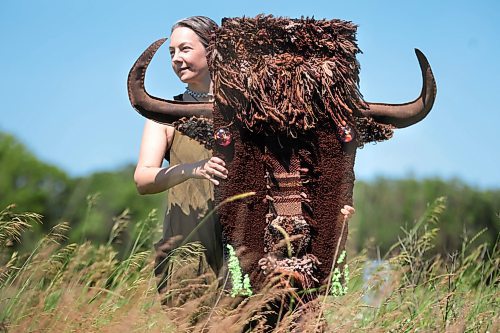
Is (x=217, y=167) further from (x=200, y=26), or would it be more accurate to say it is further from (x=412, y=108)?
(x=412, y=108)

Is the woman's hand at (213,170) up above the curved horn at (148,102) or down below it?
below

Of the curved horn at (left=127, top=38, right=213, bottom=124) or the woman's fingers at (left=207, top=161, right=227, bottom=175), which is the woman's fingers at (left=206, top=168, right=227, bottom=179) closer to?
the woman's fingers at (left=207, top=161, right=227, bottom=175)

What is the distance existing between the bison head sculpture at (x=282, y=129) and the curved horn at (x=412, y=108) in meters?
0.11

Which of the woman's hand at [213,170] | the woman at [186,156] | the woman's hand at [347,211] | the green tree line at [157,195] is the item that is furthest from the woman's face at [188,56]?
the green tree line at [157,195]

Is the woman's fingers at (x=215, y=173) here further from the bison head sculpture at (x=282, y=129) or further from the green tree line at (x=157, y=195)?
the green tree line at (x=157, y=195)

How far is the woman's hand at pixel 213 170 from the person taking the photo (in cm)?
381

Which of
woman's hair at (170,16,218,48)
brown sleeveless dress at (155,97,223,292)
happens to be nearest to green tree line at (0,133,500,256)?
brown sleeveless dress at (155,97,223,292)

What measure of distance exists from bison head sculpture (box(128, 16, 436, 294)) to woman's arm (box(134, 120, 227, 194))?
0.08 meters

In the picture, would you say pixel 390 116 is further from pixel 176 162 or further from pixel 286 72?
pixel 176 162

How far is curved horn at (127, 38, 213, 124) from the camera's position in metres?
3.82

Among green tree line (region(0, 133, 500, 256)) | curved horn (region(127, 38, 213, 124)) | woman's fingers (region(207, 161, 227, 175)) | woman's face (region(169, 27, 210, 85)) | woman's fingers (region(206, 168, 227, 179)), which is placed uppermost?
woman's face (region(169, 27, 210, 85))

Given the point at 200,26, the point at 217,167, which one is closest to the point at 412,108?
the point at 217,167

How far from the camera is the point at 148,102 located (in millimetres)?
3826

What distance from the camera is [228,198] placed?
381cm
